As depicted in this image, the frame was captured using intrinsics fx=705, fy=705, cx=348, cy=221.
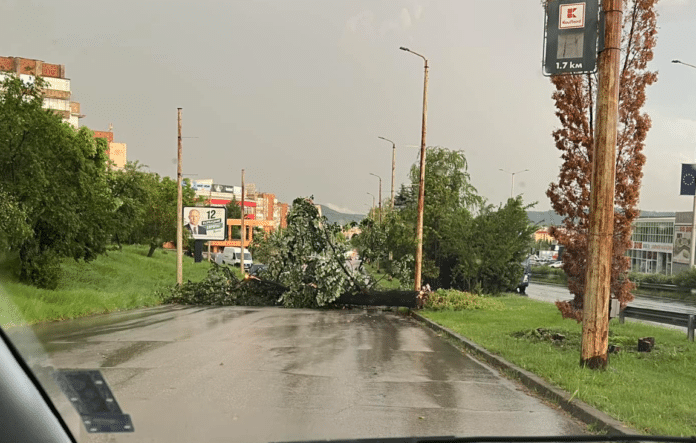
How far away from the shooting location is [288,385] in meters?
7.92

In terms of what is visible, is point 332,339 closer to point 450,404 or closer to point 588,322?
point 588,322

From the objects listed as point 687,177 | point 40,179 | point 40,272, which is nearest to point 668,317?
point 687,177

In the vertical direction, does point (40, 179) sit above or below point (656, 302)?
above

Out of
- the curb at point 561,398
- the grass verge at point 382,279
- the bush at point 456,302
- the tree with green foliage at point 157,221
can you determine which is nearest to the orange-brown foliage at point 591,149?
the curb at point 561,398

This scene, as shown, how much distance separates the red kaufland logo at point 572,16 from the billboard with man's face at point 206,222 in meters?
45.0

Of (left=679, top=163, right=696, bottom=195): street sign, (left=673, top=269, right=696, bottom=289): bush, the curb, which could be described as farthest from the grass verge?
(left=673, top=269, right=696, bottom=289): bush

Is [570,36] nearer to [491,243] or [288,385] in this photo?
[288,385]

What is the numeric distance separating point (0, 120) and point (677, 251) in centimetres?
5410

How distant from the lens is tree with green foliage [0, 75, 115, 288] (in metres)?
5.19

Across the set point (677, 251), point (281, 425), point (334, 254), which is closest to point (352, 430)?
point (281, 425)

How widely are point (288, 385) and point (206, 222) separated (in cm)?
4541

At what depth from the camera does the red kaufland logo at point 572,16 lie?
26.0 ft

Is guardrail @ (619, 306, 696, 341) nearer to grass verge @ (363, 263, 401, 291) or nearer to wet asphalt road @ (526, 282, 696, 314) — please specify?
grass verge @ (363, 263, 401, 291)

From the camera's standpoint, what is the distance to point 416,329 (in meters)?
16.7
